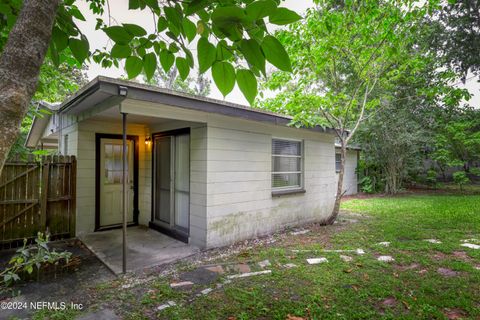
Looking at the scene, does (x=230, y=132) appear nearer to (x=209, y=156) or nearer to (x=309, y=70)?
(x=209, y=156)

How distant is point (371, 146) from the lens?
11.5m

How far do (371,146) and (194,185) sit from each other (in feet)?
31.8

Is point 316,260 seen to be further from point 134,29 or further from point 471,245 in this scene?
point 134,29

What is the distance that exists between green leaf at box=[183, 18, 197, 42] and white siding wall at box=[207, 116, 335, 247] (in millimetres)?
3482

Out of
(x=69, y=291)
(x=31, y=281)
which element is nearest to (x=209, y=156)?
(x=69, y=291)

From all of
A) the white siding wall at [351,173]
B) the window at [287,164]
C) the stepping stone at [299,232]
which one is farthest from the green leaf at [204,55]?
the white siding wall at [351,173]

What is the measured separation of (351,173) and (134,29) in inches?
518

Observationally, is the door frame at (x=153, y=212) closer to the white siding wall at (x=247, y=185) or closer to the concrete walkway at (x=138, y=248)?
the concrete walkway at (x=138, y=248)

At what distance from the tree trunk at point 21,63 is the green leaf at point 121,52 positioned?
28 centimetres

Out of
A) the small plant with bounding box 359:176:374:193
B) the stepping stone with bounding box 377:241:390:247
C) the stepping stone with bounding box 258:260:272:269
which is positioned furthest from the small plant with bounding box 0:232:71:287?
the small plant with bounding box 359:176:374:193

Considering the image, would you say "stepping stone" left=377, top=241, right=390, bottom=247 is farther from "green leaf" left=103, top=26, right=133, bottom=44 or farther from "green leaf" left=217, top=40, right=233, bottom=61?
"green leaf" left=103, top=26, right=133, bottom=44

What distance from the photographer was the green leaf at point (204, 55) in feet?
2.55

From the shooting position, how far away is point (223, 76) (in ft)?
2.57

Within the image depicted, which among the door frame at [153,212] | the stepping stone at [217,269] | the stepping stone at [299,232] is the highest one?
the door frame at [153,212]
